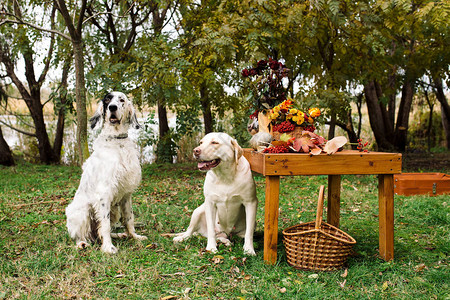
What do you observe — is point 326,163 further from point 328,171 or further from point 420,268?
point 420,268

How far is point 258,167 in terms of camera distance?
3480mm

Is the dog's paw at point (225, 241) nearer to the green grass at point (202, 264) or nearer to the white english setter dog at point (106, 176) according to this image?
the green grass at point (202, 264)

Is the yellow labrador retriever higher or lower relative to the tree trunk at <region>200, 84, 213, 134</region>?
lower

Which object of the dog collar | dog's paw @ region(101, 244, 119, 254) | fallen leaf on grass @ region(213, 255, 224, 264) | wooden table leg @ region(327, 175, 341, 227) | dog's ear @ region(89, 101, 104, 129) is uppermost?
dog's ear @ region(89, 101, 104, 129)

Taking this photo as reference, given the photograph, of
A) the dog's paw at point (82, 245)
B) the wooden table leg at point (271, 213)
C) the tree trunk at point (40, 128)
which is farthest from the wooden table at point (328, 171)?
the tree trunk at point (40, 128)

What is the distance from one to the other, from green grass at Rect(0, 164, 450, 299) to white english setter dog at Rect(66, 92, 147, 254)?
0.22 metres

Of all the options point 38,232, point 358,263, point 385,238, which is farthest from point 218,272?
point 38,232

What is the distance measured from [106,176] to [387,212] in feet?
8.73

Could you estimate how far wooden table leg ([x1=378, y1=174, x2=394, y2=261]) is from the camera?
3.37 meters

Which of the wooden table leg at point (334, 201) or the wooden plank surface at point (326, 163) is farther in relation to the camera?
the wooden table leg at point (334, 201)

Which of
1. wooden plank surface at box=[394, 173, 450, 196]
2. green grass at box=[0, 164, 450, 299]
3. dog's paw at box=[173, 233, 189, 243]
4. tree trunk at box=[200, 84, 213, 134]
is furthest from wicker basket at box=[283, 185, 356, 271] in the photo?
tree trunk at box=[200, 84, 213, 134]

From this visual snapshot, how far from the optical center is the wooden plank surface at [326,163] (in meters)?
3.21

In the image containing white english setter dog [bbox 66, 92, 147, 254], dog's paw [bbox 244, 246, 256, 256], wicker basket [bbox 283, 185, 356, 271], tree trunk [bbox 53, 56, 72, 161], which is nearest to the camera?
wicker basket [bbox 283, 185, 356, 271]

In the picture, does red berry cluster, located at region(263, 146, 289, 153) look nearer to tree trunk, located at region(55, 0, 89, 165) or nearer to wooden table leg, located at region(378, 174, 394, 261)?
wooden table leg, located at region(378, 174, 394, 261)
